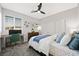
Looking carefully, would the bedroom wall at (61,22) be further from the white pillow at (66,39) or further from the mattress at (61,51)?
the mattress at (61,51)

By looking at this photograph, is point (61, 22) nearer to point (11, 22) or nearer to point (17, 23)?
point (17, 23)

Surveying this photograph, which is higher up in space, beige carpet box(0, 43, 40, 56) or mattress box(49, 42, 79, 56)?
mattress box(49, 42, 79, 56)

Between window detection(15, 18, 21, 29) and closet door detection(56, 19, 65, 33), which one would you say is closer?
closet door detection(56, 19, 65, 33)

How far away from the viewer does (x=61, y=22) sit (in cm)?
186

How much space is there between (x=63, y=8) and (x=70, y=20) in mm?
319

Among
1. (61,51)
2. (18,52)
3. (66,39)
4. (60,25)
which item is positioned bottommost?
(18,52)

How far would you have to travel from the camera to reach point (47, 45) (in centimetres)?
235

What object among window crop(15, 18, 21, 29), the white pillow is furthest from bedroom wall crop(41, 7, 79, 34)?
window crop(15, 18, 21, 29)

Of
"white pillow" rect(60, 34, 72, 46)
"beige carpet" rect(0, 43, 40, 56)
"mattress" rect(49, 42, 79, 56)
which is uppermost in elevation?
"white pillow" rect(60, 34, 72, 46)

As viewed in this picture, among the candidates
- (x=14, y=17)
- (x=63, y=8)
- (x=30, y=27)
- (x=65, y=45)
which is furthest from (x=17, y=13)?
(x=65, y=45)

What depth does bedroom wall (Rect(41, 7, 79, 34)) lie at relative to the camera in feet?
5.82

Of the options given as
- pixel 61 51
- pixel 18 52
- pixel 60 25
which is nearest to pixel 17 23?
pixel 18 52

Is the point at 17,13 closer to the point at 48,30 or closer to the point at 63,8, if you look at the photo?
the point at 48,30

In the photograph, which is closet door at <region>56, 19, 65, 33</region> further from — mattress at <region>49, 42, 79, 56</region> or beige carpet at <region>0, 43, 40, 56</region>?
beige carpet at <region>0, 43, 40, 56</region>
